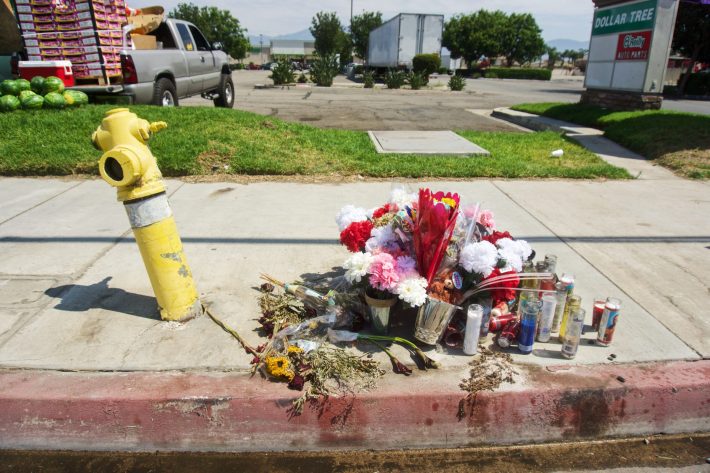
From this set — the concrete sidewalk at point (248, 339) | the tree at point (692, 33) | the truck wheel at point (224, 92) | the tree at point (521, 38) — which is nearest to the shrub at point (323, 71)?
the truck wheel at point (224, 92)

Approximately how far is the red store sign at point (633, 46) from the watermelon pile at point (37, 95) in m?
11.2

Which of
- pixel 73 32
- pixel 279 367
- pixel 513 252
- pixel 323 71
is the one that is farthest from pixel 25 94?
pixel 323 71

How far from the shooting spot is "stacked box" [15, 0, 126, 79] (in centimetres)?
864

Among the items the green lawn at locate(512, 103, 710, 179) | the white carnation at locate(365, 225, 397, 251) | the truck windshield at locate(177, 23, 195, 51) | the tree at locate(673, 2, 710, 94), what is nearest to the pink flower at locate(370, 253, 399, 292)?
the white carnation at locate(365, 225, 397, 251)

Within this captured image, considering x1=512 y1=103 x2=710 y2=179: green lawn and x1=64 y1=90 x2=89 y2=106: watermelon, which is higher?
x1=64 y1=90 x2=89 y2=106: watermelon

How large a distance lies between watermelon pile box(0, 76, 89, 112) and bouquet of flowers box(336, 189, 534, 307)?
723 centimetres

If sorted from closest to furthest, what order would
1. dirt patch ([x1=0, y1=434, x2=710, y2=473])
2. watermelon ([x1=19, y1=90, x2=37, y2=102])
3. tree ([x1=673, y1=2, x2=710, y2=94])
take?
1. dirt patch ([x1=0, y1=434, x2=710, y2=473])
2. watermelon ([x1=19, y1=90, x2=37, y2=102])
3. tree ([x1=673, y1=2, x2=710, y2=94])

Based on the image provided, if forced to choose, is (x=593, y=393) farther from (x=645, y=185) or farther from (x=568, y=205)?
(x=645, y=185)

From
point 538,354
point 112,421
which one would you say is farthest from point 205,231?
point 538,354

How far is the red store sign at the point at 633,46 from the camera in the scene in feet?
35.5

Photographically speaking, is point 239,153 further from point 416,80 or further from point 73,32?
point 416,80

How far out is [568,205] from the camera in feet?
19.0

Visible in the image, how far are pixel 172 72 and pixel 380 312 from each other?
8.98 meters

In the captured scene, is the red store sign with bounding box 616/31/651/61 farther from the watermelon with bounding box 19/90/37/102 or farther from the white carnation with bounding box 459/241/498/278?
the watermelon with bounding box 19/90/37/102
